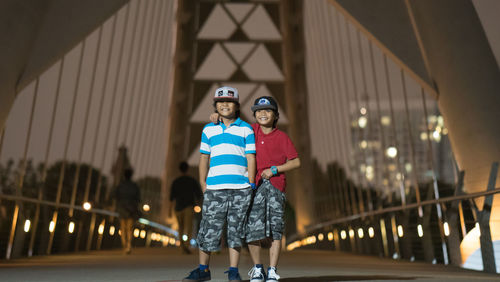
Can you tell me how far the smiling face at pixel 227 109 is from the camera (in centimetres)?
295

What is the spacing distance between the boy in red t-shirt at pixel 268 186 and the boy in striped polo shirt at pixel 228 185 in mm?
70

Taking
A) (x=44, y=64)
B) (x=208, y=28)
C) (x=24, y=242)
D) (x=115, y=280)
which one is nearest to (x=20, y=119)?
(x=44, y=64)

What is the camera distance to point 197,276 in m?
2.87

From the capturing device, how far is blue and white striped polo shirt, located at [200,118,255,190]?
9.43 ft

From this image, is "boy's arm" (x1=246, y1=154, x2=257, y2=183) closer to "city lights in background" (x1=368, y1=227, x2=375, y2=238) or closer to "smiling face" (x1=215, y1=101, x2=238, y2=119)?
"smiling face" (x1=215, y1=101, x2=238, y2=119)

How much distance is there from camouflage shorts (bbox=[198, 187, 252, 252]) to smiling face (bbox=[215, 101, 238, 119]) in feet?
1.33

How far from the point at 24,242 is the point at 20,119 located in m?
1.97

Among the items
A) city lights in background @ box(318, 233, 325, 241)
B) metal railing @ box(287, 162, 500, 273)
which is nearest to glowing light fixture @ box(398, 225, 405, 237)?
metal railing @ box(287, 162, 500, 273)

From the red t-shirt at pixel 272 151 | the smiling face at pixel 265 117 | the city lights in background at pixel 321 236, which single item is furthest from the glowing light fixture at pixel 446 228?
the city lights in background at pixel 321 236

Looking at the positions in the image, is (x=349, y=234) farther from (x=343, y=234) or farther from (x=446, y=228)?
(x=446, y=228)

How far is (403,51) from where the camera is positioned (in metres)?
6.74

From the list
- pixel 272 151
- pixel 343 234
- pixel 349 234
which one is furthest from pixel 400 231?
pixel 272 151

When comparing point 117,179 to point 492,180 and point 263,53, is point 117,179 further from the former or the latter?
point 263,53

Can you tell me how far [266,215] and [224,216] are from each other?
0.22 meters
